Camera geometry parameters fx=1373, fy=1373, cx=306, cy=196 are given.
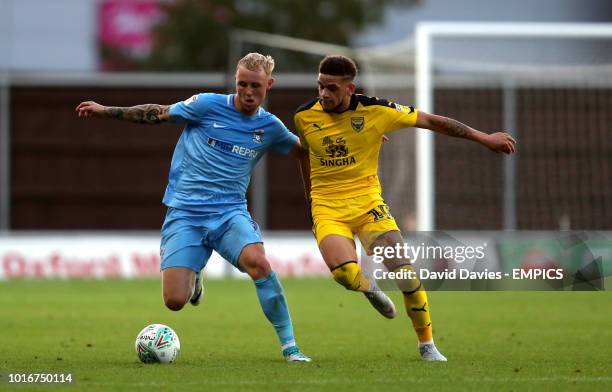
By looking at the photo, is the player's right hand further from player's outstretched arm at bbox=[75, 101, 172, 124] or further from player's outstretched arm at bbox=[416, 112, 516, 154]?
player's outstretched arm at bbox=[416, 112, 516, 154]

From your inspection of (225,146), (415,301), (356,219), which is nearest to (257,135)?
(225,146)

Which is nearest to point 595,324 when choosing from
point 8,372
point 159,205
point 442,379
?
point 442,379

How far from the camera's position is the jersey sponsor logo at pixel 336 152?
36.6 feet

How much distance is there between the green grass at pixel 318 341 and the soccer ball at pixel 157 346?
0.09 m

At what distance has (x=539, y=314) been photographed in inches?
660

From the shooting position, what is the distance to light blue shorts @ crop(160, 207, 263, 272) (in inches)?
429

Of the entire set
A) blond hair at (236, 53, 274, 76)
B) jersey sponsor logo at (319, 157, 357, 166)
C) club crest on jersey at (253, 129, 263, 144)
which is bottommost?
jersey sponsor logo at (319, 157, 357, 166)

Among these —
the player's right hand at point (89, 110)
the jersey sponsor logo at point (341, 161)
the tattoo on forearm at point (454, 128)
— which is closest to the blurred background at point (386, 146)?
the jersey sponsor logo at point (341, 161)

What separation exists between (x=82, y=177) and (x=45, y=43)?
1677 cm

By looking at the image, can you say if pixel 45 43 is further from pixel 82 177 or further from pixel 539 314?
pixel 539 314

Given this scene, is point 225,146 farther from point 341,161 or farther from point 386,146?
point 386,146

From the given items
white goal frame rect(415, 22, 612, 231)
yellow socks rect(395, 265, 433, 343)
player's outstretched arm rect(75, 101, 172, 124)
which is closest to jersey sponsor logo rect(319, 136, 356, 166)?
yellow socks rect(395, 265, 433, 343)

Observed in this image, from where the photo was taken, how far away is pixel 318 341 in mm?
13047

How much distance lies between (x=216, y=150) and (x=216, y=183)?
0.27 metres
